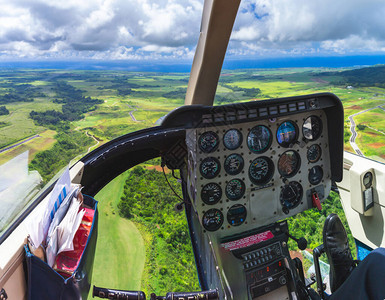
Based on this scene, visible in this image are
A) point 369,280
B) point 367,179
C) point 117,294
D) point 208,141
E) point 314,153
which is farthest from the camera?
point 314,153

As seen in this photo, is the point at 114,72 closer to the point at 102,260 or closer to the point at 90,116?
the point at 90,116

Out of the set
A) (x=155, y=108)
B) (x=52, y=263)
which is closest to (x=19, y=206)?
(x=52, y=263)

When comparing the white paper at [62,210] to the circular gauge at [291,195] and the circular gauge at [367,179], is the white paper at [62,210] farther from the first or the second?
the circular gauge at [367,179]

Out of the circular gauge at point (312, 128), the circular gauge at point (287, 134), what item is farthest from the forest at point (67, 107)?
the circular gauge at point (312, 128)

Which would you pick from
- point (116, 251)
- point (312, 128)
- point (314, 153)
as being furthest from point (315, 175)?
point (116, 251)

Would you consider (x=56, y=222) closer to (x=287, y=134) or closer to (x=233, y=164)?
(x=233, y=164)
